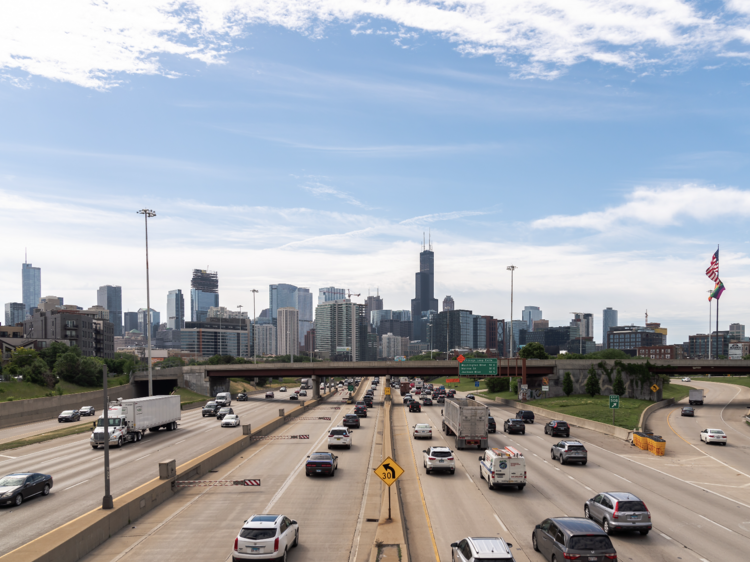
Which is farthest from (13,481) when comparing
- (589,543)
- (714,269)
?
(714,269)

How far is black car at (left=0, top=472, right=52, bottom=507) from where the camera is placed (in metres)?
26.8

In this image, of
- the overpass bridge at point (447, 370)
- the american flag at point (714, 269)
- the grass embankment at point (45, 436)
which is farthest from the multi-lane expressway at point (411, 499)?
the american flag at point (714, 269)

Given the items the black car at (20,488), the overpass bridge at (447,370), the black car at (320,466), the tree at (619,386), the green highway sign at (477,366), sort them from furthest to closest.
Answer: the overpass bridge at (447,370), the tree at (619,386), the green highway sign at (477,366), the black car at (320,466), the black car at (20,488)

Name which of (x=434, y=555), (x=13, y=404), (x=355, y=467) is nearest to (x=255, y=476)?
(x=355, y=467)

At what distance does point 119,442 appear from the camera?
48.5 meters

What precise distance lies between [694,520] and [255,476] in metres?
21.7

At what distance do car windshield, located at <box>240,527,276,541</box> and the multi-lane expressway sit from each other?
1.56 metres

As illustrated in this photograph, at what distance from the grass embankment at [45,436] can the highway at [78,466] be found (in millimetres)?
1073

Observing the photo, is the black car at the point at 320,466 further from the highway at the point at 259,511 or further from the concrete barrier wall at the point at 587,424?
the concrete barrier wall at the point at 587,424

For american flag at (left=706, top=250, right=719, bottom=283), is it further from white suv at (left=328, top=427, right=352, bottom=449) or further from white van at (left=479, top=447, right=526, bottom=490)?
white van at (left=479, top=447, right=526, bottom=490)

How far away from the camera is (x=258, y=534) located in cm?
1805

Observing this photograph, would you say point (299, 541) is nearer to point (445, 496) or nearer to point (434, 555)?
point (434, 555)

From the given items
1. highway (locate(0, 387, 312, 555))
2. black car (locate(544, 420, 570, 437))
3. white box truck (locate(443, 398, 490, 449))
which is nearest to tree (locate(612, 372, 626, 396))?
black car (locate(544, 420, 570, 437))

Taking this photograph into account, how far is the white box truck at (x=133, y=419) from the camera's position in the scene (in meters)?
48.2
